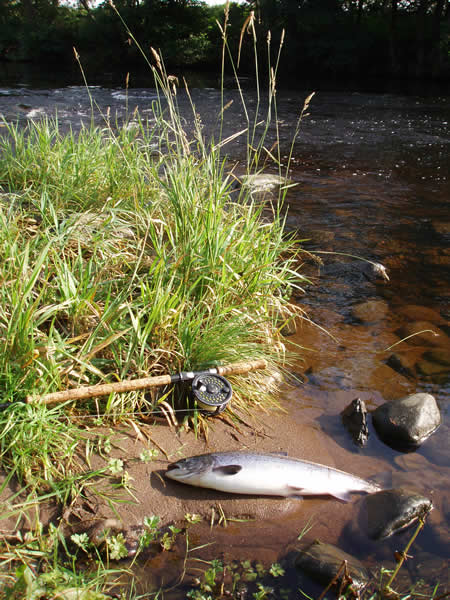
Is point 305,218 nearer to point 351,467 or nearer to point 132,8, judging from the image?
point 351,467

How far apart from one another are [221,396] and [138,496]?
0.69m

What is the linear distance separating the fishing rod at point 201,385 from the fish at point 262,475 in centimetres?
30

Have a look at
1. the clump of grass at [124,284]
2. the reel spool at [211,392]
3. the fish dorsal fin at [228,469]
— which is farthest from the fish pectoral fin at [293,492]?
the clump of grass at [124,284]

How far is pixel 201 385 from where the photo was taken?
2.73 metres

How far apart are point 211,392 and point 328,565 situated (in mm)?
1039

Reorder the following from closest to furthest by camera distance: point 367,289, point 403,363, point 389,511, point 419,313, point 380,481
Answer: point 389,511
point 380,481
point 403,363
point 419,313
point 367,289

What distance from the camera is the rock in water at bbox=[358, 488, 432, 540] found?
2.37m

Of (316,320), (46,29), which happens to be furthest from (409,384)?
(46,29)

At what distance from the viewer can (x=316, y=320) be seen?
421 centimetres

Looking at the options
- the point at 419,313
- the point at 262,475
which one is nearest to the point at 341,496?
the point at 262,475

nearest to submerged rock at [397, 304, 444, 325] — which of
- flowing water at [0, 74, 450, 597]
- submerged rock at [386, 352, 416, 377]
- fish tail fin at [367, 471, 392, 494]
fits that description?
A: flowing water at [0, 74, 450, 597]

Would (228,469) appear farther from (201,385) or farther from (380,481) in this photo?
(380,481)

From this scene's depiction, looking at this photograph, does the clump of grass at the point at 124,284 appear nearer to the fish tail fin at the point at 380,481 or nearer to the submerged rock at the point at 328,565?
the fish tail fin at the point at 380,481

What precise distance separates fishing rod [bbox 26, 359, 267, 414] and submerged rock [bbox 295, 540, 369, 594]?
0.86 metres
